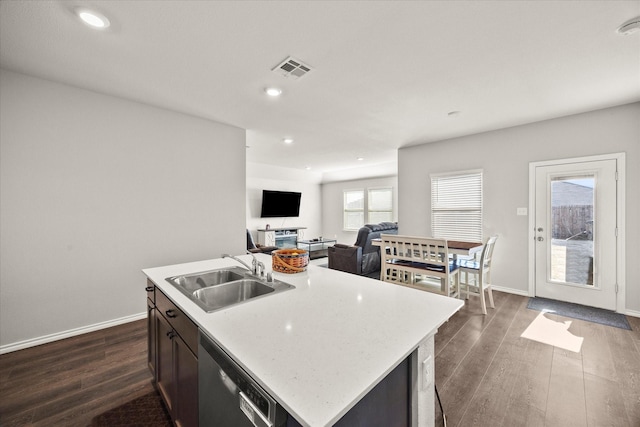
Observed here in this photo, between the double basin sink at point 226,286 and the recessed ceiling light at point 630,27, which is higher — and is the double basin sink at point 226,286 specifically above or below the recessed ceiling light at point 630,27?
below

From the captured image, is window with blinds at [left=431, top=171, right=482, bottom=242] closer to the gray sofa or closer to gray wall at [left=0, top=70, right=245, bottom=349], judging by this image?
the gray sofa

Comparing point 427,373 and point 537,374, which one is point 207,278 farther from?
point 537,374

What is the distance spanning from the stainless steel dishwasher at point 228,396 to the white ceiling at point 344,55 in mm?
1996

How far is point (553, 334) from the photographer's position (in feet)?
8.97

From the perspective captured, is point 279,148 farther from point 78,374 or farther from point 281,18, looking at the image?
point 78,374

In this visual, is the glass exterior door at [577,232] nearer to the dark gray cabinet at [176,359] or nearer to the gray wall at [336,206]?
the gray wall at [336,206]

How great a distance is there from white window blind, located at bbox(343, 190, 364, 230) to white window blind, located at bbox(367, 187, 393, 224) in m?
0.29

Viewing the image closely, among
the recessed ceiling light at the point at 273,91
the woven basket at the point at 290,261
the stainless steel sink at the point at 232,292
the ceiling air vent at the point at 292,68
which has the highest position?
the recessed ceiling light at the point at 273,91

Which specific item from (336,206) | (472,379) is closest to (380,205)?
(336,206)

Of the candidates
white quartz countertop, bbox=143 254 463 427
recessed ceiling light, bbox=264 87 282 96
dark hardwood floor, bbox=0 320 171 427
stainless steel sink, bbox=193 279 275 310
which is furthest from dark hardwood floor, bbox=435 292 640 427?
recessed ceiling light, bbox=264 87 282 96

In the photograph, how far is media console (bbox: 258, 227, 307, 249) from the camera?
7.29m

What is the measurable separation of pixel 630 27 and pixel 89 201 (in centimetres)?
488

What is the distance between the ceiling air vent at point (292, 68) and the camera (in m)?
2.32

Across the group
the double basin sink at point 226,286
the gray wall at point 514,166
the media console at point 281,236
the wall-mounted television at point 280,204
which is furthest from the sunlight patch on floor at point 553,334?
the wall-mounted television at point 280,204
